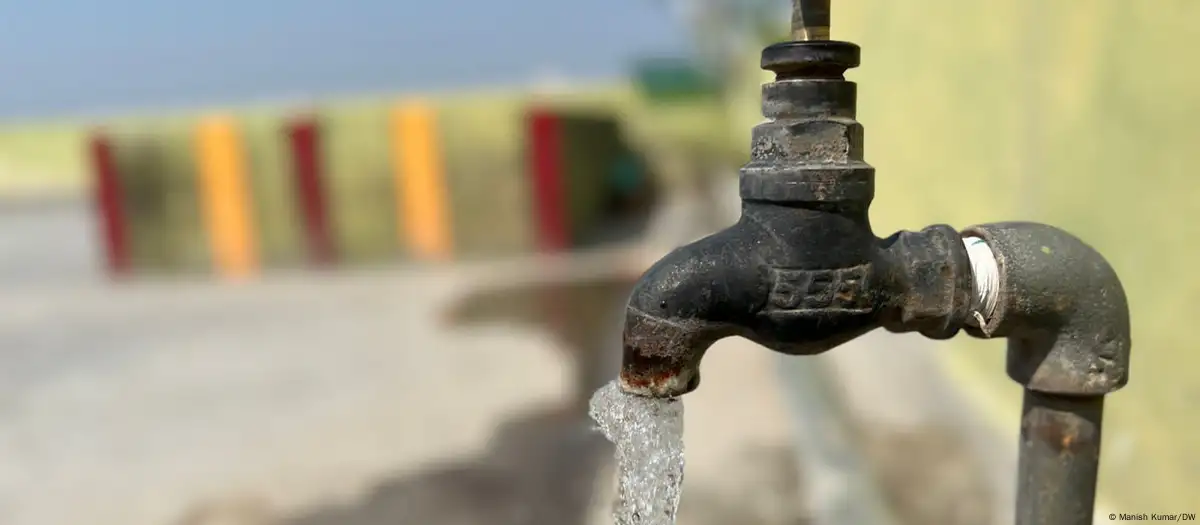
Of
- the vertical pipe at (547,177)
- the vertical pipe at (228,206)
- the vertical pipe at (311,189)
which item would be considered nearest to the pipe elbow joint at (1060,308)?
the vertical pipe at (547,177)

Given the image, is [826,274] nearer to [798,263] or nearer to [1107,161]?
[798,263]

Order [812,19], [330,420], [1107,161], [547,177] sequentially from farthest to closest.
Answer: [547,177] → [330,420] → [1107,161] → [812,19]

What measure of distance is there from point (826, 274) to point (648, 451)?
0.21 meters

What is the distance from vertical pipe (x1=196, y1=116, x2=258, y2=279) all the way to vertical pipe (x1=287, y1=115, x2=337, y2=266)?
1.20ft

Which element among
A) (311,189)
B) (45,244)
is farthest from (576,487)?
(45,244)

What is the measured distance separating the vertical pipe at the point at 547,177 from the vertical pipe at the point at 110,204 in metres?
2.75

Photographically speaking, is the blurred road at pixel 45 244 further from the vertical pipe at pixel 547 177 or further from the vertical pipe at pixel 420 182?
the vertical pipe at pixel 547 177

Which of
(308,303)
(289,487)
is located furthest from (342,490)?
(308,303)

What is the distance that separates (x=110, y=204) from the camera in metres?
5.43

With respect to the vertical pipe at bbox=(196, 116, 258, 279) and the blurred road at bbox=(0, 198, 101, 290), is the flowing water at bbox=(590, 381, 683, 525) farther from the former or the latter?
the blurred road at bbox=(0, 198, 101, 290)

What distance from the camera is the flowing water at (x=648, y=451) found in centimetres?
69

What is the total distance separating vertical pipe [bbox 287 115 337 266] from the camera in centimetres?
549

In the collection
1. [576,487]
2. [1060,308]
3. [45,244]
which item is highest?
[1060,308]

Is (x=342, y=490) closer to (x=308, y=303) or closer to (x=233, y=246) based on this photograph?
(x=308, y=303)
